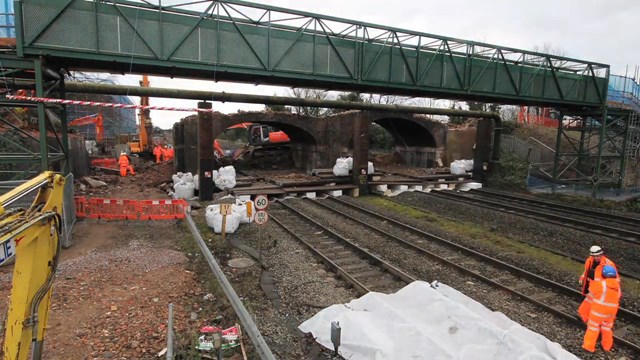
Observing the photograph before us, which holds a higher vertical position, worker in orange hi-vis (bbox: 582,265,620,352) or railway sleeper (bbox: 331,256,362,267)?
worker in orange hi-vis (bbox: 582,265,620,352)

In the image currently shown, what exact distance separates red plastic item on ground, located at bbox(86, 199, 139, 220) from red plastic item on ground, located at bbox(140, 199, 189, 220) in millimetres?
256

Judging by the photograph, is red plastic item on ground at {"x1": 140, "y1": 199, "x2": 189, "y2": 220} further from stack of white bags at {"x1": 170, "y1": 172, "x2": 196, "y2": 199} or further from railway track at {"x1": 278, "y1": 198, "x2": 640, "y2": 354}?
railway track at {"x1": 278, "y1": 198, "x2": 640, "y2": 354}

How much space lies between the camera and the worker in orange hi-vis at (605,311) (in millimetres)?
5586

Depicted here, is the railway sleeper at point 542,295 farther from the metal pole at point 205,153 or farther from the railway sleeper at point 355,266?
the metal pole at point 205,153

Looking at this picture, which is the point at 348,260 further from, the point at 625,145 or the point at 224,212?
the point at 625,145

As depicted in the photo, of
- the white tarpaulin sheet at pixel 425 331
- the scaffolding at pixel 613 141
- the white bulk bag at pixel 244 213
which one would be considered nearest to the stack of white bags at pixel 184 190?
the white bulk bag at pixel 244 213

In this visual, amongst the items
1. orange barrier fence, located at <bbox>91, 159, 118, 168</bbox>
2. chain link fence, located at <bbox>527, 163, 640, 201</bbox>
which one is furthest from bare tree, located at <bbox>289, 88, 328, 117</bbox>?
chain link fence, located at <bbox>527, 163, 640, 201</bbox>

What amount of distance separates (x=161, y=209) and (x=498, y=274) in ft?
35.6

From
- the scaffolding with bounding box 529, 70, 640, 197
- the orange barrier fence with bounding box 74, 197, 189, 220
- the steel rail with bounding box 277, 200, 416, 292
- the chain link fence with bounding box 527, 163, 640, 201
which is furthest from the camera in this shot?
the scaffolding with bounding box 529, 70, 640, 197

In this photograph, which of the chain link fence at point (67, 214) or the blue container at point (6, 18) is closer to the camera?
the chain link fence at point (67, 214)

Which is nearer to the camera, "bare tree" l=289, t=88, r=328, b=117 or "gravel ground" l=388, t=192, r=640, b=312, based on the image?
"gravel ground" l=388, t=192, r=640, b=312

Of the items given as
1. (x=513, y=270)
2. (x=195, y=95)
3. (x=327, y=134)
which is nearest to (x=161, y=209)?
(x=195, y=95)

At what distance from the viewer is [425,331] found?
5188 mm

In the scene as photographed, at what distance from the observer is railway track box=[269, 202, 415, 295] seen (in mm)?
7832
